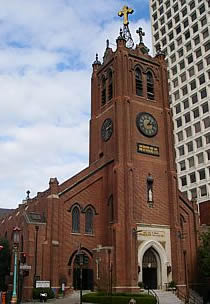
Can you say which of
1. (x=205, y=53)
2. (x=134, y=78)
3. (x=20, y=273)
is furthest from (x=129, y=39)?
(x=20, y=273)

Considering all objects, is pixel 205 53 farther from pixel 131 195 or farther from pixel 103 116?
pixel 131 195

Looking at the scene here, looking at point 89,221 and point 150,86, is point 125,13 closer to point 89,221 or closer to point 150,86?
point 150,86

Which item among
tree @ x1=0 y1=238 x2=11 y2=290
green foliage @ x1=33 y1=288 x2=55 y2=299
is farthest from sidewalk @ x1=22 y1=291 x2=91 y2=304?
tree @ x1=0 y1=238 x2=11 y2=290

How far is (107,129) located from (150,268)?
16471mm

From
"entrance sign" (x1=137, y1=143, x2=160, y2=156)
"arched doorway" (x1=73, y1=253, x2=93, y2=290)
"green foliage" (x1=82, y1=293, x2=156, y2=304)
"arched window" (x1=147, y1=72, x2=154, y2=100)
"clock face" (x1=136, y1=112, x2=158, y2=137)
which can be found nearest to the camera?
"green foliage" (x1=82, y1=293, x2=156, y2=304)

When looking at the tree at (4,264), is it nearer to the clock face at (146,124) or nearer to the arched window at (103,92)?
the clock face at (146,124)

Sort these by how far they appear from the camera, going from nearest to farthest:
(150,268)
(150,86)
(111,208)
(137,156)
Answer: (150,268) → (111,208) → (137,156) → (150,86)

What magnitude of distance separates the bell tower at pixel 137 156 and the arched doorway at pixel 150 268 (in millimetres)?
100

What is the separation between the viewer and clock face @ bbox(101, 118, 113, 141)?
47.9 metres

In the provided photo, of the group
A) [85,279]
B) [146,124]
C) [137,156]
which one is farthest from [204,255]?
[146,124]

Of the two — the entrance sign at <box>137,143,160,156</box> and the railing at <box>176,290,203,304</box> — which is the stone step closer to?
the railing at <box>176,290,203,304</box>

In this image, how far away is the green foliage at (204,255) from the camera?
138ft

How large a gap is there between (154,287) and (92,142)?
18870mm

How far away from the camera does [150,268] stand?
42844 mm
